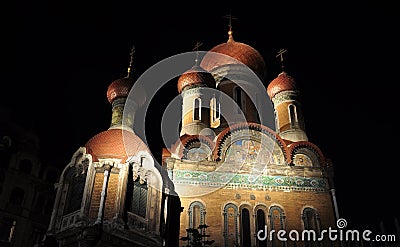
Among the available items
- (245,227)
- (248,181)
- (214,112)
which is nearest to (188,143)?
(248,181)

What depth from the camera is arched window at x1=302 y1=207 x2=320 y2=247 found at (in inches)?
620

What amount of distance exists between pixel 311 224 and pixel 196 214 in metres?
4.31

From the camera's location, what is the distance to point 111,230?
12.7 meters

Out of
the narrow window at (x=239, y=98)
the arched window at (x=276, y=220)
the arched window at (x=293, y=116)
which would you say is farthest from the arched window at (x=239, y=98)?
the arched window at (x=276, y=220)

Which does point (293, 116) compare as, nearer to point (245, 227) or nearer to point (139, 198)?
point (245, 227)

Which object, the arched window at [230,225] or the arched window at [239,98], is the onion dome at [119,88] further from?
the arched window at [230,225]

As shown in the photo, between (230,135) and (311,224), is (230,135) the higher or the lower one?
the higher one

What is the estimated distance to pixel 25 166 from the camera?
22.5 m

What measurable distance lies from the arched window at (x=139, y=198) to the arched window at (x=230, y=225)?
10.7ft

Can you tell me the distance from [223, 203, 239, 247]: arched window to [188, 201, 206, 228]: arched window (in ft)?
2.79

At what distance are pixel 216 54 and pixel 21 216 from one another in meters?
12.7

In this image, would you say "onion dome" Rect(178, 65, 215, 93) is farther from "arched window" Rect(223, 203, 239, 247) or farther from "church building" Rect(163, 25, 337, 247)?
"arched window" Rect(223, 203, 239, 247)

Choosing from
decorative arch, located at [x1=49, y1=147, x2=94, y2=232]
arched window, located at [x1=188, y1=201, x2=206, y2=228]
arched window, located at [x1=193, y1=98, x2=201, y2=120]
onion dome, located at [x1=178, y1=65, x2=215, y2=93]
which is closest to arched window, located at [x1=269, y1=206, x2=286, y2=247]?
arched window, located at [x1=188, y1=201, x2=206, y2=228]

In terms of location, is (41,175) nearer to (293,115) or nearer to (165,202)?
(165,202)
